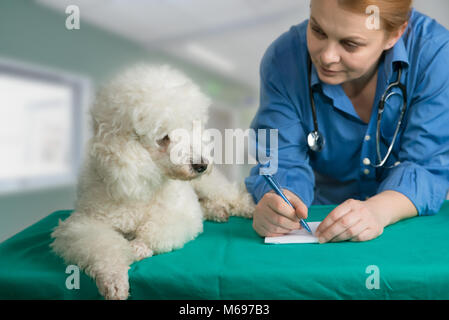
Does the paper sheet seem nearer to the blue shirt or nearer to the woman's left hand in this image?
the woman's left hand

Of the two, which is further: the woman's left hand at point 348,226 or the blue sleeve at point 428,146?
the blue sleeve at point 428,146

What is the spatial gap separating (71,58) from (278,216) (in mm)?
1606

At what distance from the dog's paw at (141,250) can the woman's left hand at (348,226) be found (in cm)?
36

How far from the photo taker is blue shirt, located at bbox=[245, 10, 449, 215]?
0.88 m

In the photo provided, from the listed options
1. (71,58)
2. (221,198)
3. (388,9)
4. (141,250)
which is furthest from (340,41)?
(71,58)

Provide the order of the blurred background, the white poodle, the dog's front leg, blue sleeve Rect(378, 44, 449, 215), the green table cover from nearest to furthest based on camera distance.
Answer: the green table cover → the white poodle → blue sleeve Rect(378, 44, 449, 215) → the dog's front leg → the blurred background

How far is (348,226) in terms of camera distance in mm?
706

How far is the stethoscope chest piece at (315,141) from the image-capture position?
0.99 metres

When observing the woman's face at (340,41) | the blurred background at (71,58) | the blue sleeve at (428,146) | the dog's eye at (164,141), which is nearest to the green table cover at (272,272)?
the blue sleeve at (428,146)

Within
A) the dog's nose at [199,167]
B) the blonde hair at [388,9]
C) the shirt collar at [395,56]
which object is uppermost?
the blonde hair at [388,9]

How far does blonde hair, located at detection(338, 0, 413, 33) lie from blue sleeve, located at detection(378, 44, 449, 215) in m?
0.15

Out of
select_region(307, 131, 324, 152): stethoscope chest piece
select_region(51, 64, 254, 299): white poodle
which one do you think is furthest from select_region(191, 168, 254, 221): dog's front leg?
select_region(307, 131, 324, 152): stethoscope chest piece

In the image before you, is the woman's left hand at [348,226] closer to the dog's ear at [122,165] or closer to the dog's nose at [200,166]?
the dog's nose at [200,166]
